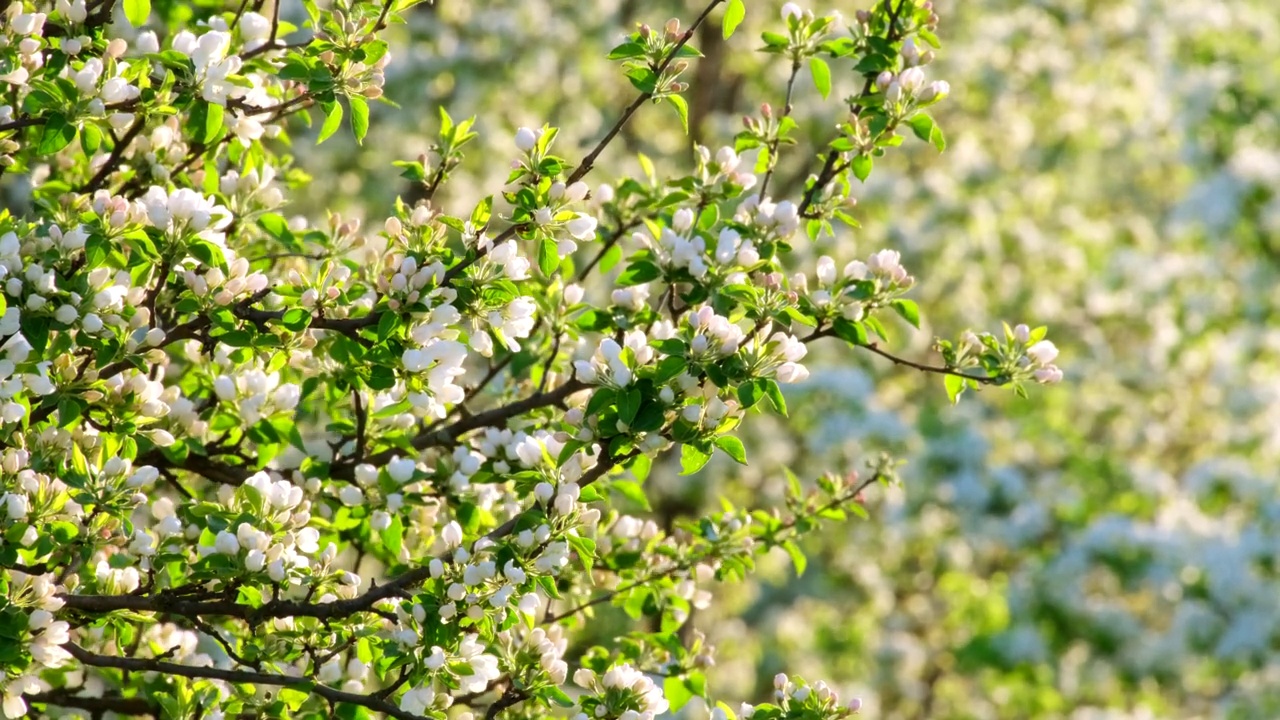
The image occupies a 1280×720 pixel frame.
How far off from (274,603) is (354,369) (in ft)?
1.60

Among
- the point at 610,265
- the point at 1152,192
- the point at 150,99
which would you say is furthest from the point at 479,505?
the point at 1152,192

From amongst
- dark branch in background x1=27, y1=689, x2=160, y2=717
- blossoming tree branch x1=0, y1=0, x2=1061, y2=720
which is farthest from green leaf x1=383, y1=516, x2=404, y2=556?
dark branch in background x1=27, y1=689, x2=160, y2=717

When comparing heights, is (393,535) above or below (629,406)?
above

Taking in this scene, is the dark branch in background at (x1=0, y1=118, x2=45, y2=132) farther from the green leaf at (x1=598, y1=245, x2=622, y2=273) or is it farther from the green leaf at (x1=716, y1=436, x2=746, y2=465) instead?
the green leaf at (x1=716, y1=436, x2=746, y2=465)

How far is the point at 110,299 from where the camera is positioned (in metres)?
2.62

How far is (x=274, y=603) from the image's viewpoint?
108 inches

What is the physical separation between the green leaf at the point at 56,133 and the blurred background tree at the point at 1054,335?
6.35 metres

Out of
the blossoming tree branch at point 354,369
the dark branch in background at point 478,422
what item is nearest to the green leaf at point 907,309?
the blossoming tree branch at point 354,369

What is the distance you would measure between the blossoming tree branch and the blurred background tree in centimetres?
549

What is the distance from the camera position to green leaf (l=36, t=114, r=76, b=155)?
2678 mm

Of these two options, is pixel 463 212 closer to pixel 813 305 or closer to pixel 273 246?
pixel 273 246

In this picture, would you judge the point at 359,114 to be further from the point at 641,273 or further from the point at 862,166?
the point at 862,166

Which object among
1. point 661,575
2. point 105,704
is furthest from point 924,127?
point 105,704

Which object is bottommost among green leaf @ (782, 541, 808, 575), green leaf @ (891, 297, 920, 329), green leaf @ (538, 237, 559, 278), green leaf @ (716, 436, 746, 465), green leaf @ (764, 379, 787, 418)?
green leaf @ (716, 436, 746, 465)
